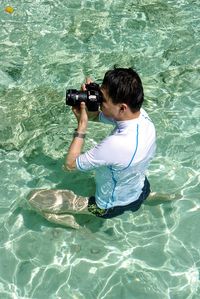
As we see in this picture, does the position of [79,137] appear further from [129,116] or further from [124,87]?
[124,87]

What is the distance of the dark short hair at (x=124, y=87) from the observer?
3965 mm

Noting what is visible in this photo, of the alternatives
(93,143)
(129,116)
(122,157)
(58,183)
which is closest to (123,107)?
(129,116)

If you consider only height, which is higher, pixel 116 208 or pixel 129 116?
pixel 129 116

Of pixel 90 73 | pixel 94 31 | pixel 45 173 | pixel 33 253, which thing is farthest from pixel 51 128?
pixel 94 31

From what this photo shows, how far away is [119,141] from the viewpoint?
4105 mm

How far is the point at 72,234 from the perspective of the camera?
17.4ft

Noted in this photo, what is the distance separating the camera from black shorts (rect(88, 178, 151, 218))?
16.3 feet

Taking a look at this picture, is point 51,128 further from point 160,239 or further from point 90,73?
point 160,239

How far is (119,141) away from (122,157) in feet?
0.50

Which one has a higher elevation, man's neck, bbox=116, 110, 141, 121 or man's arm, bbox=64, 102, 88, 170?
man's neck, bbox=116, 110, 141, 121

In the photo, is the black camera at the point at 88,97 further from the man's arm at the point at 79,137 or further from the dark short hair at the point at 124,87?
the dark short hair at the point at 124,87

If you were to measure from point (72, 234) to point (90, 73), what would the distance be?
301 centimetres

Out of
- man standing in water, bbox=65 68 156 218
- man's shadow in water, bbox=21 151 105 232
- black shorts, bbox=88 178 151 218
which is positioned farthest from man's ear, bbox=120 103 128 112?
man's shadow in water, bbox=21 151 105 232

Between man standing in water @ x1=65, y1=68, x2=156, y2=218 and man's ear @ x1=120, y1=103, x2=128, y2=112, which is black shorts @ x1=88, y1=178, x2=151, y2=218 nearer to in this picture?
man standing in water @ x1=65, y1=68, x2=156, y2=218
